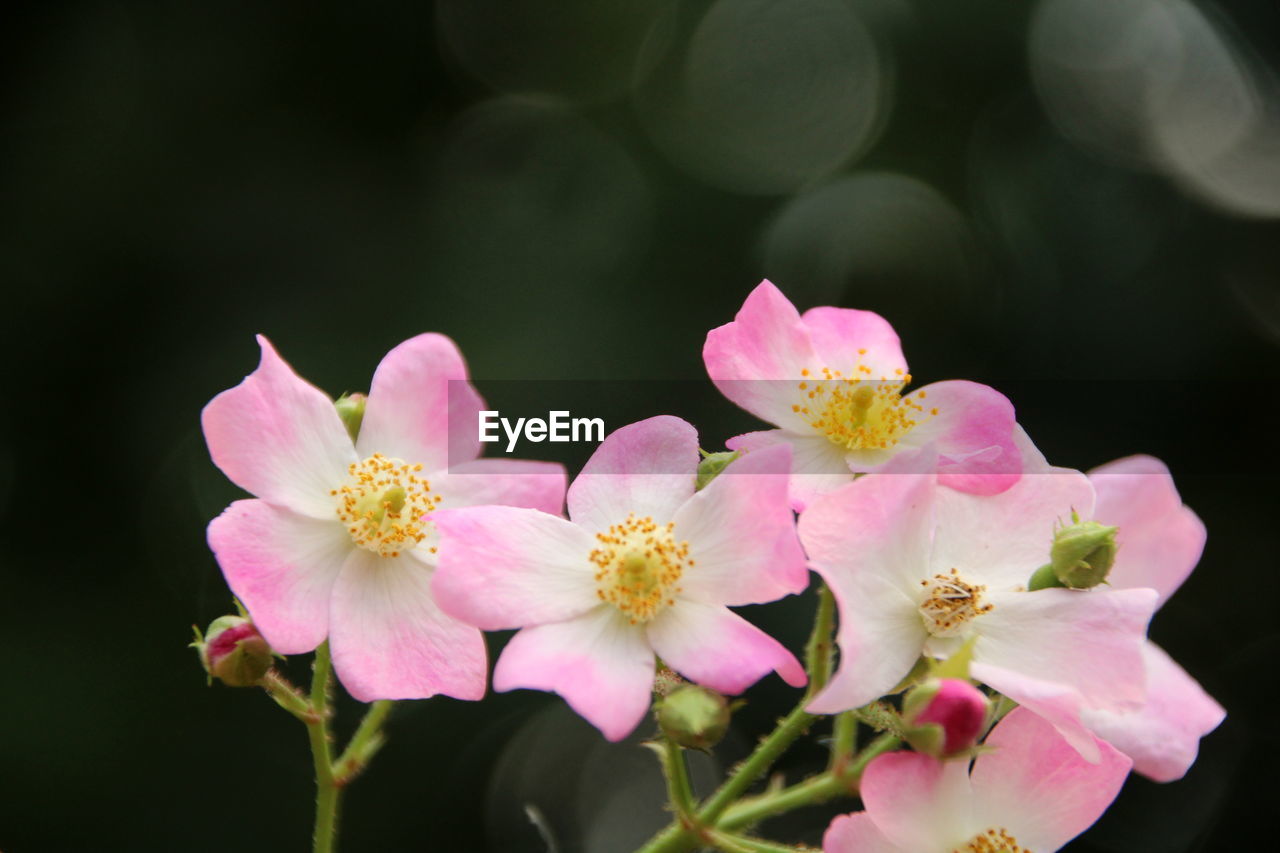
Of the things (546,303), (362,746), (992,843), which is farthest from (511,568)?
(546,303)

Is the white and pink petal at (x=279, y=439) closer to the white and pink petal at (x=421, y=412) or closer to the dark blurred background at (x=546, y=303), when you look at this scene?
the white and pink petal at (x=421, y=412)

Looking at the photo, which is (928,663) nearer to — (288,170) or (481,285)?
(481,285)

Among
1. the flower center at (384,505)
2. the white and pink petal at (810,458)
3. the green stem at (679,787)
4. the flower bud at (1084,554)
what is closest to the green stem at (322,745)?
the flower center at (384,505)

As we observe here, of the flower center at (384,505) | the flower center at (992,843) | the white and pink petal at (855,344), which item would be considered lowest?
the flower center at (992,843)

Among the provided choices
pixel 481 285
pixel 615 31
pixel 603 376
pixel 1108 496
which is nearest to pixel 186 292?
pixel 481 285

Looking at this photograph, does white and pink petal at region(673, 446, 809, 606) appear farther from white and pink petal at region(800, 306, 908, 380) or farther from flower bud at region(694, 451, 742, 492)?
white and pink petal at region(800, 306, 908, 380)
